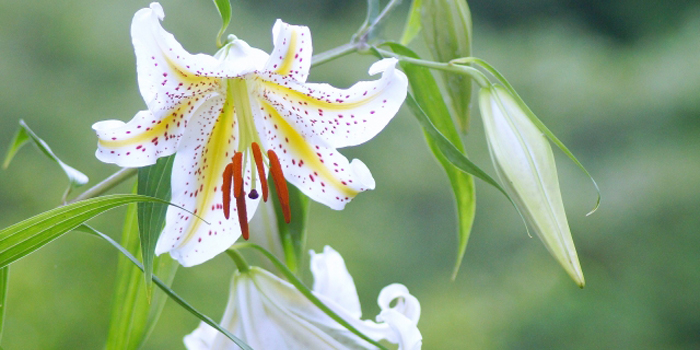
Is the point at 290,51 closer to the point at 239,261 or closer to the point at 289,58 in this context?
the point at 289,58

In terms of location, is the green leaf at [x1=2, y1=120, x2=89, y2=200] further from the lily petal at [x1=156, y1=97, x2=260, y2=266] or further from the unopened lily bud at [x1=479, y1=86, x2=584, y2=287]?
the unopened lily bud at [x1=479, y1=86, x2=584, y2=287]

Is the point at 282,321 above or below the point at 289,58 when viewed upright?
below

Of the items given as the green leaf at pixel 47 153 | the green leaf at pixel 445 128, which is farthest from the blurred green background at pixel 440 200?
the green leaf at pixel 445 128

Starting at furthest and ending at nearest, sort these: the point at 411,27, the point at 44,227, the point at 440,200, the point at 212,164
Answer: the point at 440,200 < the point at 411,27 < the point at 212,164 < the point at 44,227

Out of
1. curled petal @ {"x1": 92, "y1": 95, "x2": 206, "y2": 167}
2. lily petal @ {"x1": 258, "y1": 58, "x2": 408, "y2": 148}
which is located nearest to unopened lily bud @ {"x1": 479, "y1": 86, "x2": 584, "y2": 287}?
lily petal @ {"x1": 258, "y1": 58, "x2": 408, "y2": 148}

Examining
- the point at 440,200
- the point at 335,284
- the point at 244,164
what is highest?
the point at 244,164

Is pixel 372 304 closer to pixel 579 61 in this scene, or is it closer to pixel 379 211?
pixel 379 211

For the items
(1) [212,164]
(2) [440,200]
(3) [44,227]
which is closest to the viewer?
(3) [44,227]

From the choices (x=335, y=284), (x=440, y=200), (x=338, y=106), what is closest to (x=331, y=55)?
(x=338, y=106)
